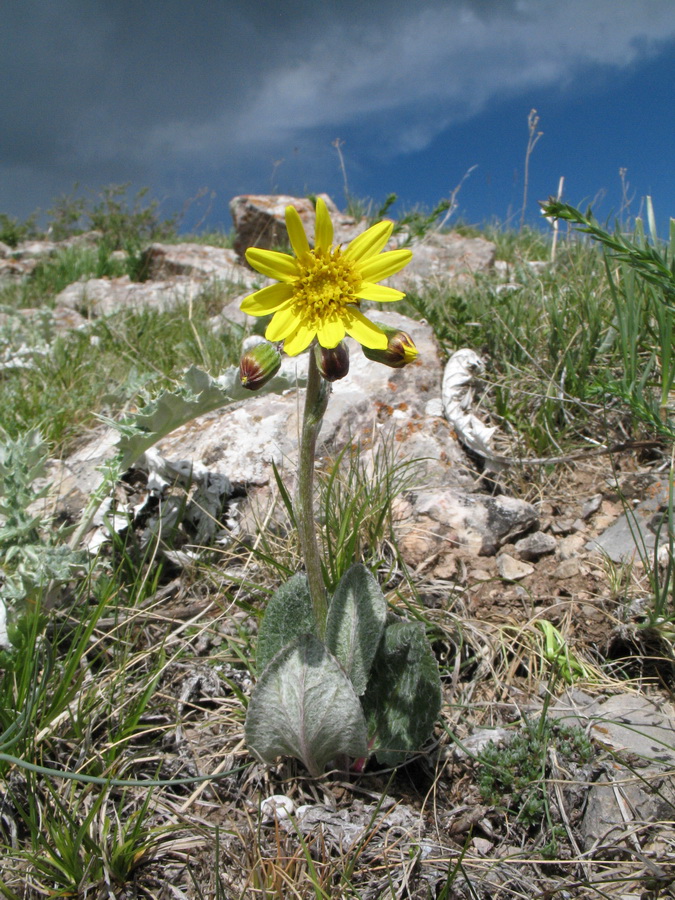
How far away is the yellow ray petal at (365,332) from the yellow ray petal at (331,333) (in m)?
0.02

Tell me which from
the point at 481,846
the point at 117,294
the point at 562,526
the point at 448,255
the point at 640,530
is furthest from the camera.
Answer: the point at 117,294

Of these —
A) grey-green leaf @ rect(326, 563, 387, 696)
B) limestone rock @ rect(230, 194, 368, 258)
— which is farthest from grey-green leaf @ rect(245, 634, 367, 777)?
limestone rock @ rect(230, 194, 368, 258)

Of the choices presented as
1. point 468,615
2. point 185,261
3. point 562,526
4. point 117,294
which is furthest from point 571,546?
point 185,261

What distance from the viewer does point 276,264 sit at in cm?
140

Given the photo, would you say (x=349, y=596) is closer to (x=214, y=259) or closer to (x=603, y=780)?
(x=603, y=780)

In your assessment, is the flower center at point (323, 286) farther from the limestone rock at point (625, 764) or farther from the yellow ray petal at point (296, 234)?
the limestone rock at point (625, 764)

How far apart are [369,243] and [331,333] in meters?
0.27

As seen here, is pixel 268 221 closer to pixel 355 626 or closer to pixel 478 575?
pixel 478 575

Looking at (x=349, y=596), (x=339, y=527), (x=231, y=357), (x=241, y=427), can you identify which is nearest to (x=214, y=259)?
(x=231, y=357)

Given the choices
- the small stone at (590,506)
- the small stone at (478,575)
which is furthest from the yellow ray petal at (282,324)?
the small stone at (590,506)

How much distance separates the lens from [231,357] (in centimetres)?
380

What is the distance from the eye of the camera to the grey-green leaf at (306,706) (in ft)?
4.72

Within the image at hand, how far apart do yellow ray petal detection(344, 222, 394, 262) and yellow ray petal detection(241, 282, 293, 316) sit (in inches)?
6.6

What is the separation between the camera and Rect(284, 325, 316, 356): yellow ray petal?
4.32ft
